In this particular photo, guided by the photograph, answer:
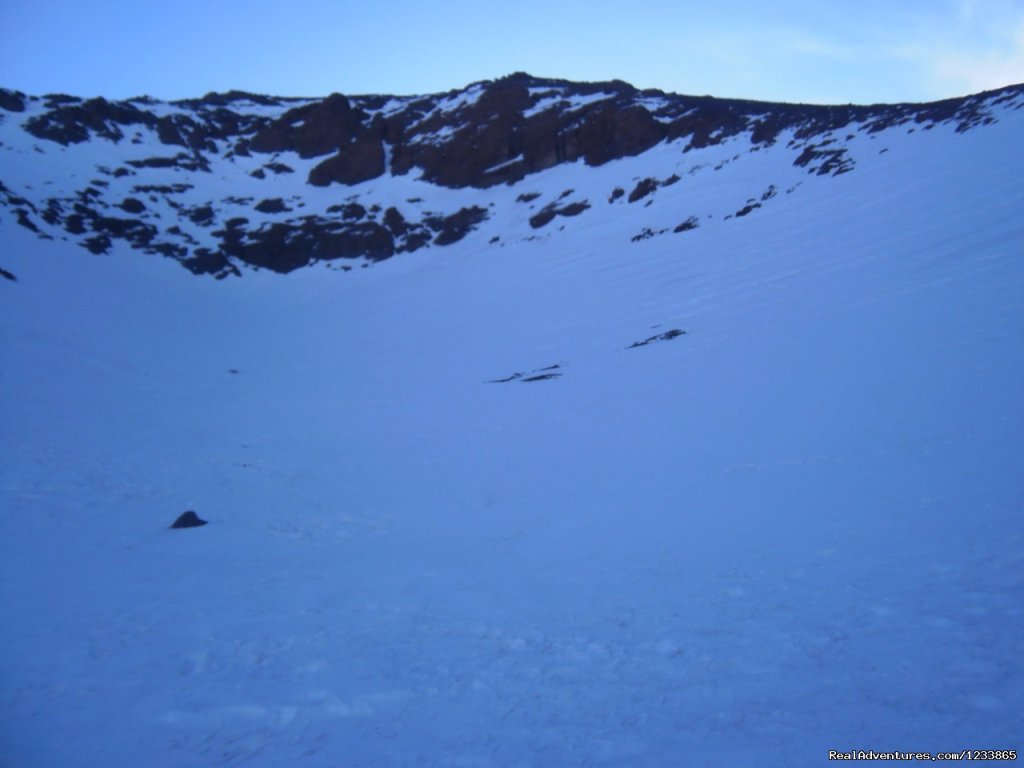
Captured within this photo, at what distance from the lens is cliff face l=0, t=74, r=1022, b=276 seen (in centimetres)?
4475

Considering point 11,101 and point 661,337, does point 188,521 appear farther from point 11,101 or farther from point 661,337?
point 11,101

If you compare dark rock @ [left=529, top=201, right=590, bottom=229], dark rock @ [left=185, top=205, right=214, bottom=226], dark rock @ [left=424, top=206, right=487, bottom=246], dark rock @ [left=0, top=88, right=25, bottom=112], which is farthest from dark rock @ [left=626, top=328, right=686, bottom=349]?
dark rock @ [left=0, top=88, right=25, bottom=112]

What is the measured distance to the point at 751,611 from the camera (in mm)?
6336

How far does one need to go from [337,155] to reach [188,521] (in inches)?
2389

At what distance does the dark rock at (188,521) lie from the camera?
11383mm

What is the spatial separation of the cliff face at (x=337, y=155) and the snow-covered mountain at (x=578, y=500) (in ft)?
29.2

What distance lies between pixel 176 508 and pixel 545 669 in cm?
928

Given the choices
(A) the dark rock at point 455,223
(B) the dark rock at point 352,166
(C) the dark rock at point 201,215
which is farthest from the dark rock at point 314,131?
(A) the dark rock at point 455,223

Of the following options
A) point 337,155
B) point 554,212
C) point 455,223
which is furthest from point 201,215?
point 554,212

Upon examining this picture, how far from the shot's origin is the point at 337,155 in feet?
214

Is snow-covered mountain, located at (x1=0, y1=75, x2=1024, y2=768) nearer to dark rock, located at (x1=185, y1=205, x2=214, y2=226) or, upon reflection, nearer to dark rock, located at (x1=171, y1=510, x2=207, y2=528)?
dark rock, located at (x1=171, y1=510, x2=207, y2=528)

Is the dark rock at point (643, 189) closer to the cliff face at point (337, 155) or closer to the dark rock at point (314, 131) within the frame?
the cliff face at point (337, 155)

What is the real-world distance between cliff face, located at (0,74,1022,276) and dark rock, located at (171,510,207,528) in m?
33.7

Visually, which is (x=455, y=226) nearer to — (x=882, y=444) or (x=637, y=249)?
(x=637, y=249)
